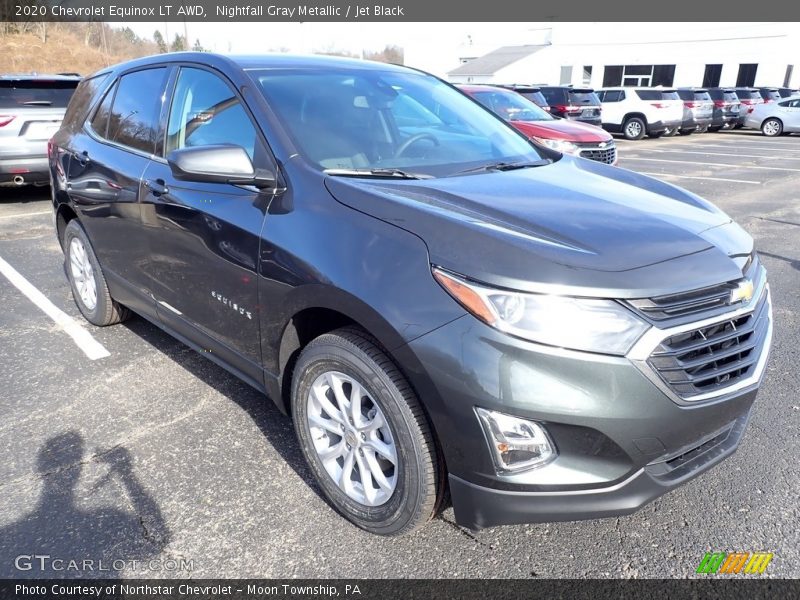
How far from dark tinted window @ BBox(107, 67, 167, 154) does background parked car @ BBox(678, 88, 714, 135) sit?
2115cm

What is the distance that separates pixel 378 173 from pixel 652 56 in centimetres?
4456

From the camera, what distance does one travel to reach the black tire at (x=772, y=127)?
2277cm

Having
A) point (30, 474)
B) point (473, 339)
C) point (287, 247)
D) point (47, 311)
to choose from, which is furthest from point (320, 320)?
point (47, 311)

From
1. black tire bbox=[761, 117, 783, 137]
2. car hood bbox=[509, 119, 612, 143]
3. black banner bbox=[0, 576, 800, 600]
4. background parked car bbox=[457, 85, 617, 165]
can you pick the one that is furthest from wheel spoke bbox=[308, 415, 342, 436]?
black tire bbox=[761, 117, 783, 137]

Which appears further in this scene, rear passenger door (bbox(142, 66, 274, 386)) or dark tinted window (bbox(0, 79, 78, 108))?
dark tinted window (bbox(0, 79, 78, 108))

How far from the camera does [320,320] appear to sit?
247cm

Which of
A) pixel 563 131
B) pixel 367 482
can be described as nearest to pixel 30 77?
pixel 563 131

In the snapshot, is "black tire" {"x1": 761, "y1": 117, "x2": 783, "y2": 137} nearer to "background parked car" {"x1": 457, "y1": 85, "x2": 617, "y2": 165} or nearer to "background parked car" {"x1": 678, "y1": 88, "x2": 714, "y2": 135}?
"background parked car" {"x1": 678, "y1": 88, "x2": 714, "y2": 135}

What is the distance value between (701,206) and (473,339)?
4.96ft

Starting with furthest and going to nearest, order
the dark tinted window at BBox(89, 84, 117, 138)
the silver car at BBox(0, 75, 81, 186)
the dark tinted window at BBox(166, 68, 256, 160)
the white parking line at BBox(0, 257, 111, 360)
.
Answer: the silver car at BBox(0, 75, 81, 186)
the white parking line at BBox(0, 257, 111, 360)
the dark tinted window at BBox(89, 84, 117, 138)
the dark tinted window at BBox(166, 68, 256, 160)

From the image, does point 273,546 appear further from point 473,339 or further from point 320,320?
point 473,339

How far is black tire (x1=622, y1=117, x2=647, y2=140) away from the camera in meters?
20.3

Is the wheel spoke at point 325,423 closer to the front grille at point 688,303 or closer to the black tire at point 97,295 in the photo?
the front grille at point 688,303

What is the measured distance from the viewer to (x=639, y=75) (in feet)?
137
